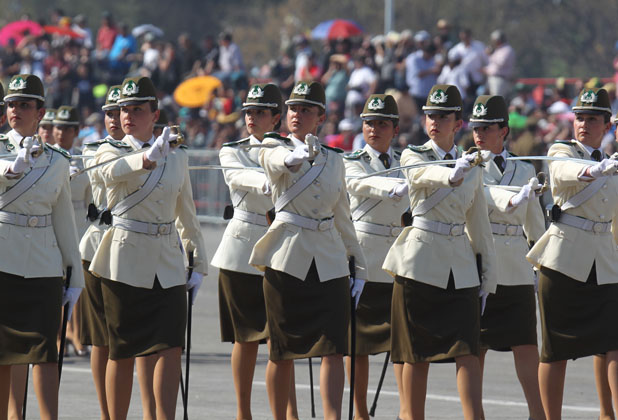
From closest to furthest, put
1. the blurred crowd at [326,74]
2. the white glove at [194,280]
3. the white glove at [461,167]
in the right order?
the white glove at [461,167], the white glove at [194,280], the blurred crowd at [326,74]

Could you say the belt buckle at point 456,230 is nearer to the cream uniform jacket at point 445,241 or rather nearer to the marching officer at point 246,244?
the cream uniform jacket at point 445,241

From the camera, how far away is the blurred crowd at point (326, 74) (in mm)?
21438

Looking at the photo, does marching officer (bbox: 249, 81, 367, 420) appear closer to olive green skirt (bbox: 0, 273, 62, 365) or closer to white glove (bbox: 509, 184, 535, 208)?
white glove (bbox: 509, 184, 535, 208)

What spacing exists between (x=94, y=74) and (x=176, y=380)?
771 inches

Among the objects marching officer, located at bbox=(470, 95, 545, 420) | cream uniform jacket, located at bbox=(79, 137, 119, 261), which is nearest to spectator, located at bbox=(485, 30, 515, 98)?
cream uniform jacket, located at bbox=(79, 137, 119, 261)

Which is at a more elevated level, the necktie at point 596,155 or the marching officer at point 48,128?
the necktie at point 596,155

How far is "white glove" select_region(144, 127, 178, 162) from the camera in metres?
7.84

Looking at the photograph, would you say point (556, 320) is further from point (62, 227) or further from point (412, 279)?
point (62, 227)

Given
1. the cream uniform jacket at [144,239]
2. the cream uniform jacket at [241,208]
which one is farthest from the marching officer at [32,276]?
the cream uniform jacket at [241,208]

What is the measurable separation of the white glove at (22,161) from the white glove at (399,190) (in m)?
2.39

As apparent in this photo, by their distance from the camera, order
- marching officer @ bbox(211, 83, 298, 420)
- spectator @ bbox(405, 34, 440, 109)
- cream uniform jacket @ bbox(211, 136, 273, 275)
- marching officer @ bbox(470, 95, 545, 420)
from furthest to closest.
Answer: spectator @ bbox(405, 34, 440, 109) < cream uniform jacket @ bbox(211, 136, 273, 275) < marching officer @ bbox(211, 83, 298, 420) < marching officer @ bbox(470, 95, 545, 420)

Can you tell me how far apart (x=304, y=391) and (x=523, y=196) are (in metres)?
3.35

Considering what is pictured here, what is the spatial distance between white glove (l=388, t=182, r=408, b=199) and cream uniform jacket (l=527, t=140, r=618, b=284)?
92 centimetres

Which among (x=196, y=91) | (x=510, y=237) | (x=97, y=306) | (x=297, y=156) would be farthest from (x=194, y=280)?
(x=196, y=91)
